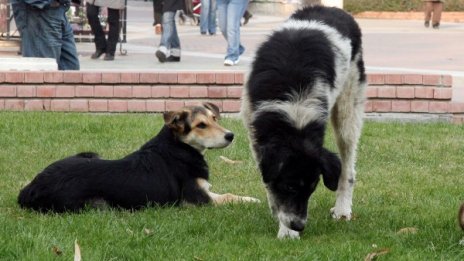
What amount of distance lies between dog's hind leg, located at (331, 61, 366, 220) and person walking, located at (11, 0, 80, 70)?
546 centimetres

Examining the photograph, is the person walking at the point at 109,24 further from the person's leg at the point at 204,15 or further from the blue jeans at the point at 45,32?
the person's leg at the point at 204,15

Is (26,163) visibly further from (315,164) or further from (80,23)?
(80,23)

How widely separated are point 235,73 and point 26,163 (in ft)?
11.2

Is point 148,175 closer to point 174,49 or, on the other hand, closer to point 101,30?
point 174,49

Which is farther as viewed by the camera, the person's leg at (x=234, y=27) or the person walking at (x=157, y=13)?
the person walking at (x=157, y=13)

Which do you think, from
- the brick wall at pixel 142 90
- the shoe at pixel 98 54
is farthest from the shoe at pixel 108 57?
the brick wall at pixel 142 90

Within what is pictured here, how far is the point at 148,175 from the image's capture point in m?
6.92

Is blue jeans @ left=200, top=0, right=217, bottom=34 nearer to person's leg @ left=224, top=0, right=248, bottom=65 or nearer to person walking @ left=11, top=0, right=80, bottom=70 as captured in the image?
person's leg @ left=224, top=0, right=248, bottom=65

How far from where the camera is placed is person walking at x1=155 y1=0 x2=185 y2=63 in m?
16.7

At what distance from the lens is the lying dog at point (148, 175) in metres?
6.59

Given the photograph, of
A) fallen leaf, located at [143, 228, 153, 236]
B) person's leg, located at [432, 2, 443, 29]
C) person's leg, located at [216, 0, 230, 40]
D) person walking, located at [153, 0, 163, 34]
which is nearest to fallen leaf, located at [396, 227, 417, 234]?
fallen leaf, located at [143, 228, 153, 236]

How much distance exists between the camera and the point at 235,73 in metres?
11.1

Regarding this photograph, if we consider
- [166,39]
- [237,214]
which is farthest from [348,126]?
[166,39]

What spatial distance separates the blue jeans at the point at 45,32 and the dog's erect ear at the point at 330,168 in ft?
21.2
